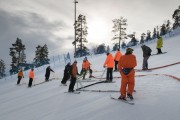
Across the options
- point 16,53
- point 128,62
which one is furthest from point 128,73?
point 16,53

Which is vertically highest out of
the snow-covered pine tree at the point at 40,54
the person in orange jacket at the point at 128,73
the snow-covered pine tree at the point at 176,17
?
the snow-covered pine tree at the point at 176,17

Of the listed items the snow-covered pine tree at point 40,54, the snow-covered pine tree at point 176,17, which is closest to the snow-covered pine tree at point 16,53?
the snow-covered pine tree at point 40,54

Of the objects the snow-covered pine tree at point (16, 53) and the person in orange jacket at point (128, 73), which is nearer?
the person in orange jacket at point (128, 73)

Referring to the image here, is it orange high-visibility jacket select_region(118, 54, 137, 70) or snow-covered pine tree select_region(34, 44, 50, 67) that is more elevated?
snow-covered pine tree select_region(34, 44, 50, 67)

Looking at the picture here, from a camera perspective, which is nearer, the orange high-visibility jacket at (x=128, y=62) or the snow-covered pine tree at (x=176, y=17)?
the orange high-visibility jacket at (x=128, y=62)

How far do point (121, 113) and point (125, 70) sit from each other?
65.6 inches

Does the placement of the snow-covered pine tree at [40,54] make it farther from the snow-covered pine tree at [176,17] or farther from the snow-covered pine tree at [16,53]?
the snow-covered pine tree at [176,17]

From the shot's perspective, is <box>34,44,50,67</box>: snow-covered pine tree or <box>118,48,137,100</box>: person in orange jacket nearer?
<box>118,48,137,100</box>: person in orange jacket

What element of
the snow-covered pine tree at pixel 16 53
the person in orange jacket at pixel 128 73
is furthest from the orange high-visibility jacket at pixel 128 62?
the snow-covered pine tree at pixel 16 53

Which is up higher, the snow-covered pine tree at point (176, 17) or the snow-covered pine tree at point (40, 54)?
the snow-covered pine tree at point (176, 17)

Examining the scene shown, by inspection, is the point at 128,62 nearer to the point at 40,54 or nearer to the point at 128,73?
the point at 128,73

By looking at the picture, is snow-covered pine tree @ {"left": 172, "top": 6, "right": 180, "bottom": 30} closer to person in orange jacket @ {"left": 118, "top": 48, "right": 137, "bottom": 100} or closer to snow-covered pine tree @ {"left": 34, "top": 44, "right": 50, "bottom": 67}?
snow-covered pine tree @ {"left": 34, "top": 44, "right": 50, "bottom": 67}

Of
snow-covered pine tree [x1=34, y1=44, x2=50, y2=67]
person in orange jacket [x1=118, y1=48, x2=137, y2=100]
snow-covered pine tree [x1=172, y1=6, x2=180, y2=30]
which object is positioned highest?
snow-covered pine tree [x1=172, y1=6, x2=180, y2=30]

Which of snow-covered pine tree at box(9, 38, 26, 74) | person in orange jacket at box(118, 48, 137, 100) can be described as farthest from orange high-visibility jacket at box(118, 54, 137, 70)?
snow-covered pine tree at box(9, 38, 26, 74)
